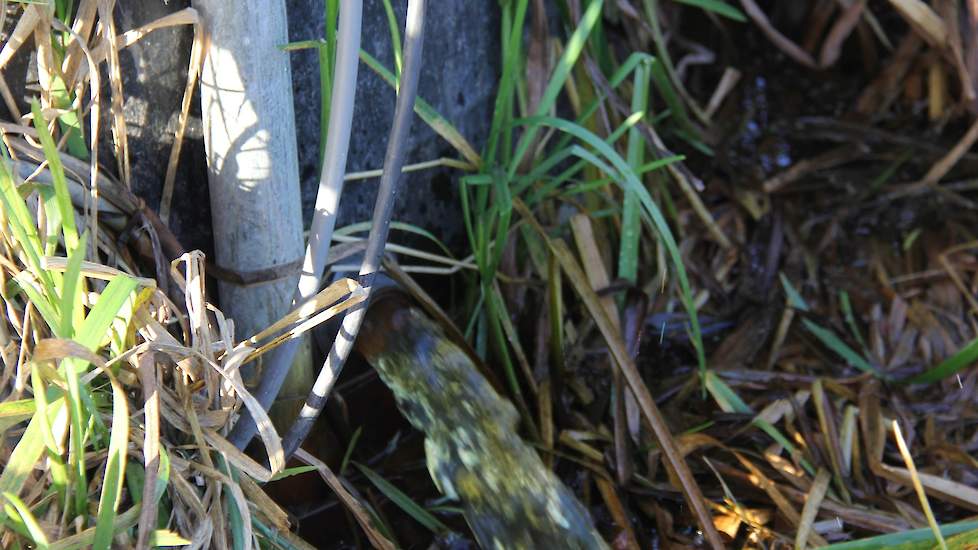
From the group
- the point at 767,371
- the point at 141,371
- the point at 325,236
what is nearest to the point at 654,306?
the point at 767,371

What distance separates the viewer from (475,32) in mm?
1491

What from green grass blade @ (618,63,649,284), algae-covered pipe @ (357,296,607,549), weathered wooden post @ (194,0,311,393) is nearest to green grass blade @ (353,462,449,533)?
algae-covered pipe @ (357,296,607,549)

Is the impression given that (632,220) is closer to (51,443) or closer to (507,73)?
(507,73)

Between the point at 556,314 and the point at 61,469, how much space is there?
739 mm

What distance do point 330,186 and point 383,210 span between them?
0.06 metres

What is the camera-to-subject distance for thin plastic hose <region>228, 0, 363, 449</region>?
97 cm

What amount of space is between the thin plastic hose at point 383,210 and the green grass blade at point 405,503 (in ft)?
0.84

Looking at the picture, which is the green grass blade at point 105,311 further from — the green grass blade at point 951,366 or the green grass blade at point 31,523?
the green grass blade at point 951,366

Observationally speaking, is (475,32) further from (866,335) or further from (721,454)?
(866,335)

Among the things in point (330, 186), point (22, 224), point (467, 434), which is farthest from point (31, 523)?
point (467, 434)

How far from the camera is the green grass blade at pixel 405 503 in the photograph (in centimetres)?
132

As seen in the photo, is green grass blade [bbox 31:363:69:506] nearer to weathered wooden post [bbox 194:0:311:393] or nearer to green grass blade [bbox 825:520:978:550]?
weathered wooden post [bbox 194:0:311:393]

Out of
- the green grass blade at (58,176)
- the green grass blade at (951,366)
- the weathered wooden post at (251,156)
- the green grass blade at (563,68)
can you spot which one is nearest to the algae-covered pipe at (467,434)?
the weathered wooden post at (251,156)

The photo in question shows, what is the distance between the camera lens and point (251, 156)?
111cm
